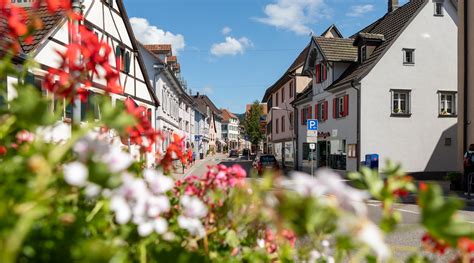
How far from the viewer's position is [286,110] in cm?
3506

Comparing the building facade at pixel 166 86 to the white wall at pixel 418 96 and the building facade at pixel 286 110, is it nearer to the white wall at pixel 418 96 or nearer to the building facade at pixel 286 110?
the building facade at pixel 286 110

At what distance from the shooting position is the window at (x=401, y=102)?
21.3 meters

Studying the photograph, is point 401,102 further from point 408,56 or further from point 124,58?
point 124,58

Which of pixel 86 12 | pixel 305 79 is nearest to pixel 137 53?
pixel 86 12

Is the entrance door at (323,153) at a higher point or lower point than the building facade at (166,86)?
lower

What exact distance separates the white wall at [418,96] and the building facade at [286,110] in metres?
10.0

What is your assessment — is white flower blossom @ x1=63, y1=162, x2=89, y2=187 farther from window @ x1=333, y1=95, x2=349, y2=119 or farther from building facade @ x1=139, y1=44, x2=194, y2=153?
window @ x1=333, y1=95, x2=349, y2=119

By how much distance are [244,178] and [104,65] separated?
2.57 ft

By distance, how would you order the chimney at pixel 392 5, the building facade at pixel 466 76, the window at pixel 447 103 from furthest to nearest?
the chimney at pixel 392 5, the window at pixel 447 103, the building facade at pixel 466 76

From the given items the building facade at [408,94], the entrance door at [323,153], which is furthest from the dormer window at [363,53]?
the entrance door at [323,153]

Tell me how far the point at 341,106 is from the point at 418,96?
3.91 m

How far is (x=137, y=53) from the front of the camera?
1938cm

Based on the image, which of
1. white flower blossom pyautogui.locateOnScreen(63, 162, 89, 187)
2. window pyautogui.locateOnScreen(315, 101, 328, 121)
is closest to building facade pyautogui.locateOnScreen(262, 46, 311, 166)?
window pyautogui.locateOnScreen(315, 101, 328, 121)

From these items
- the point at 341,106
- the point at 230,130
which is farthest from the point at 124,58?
the point at 230,130
